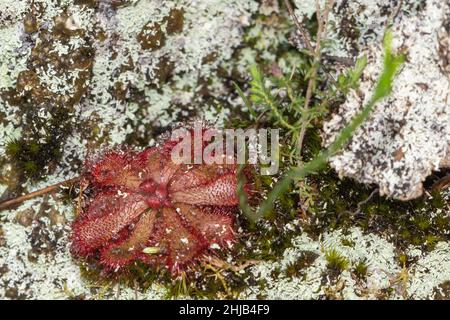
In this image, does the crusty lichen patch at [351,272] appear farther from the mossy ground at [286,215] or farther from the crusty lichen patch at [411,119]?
the crusty lichen patch at [411,119]

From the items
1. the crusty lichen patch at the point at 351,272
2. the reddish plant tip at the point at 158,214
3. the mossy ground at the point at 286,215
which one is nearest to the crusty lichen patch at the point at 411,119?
the mossy ground at the point at 286,215

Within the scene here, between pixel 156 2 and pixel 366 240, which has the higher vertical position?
pixel 156 2

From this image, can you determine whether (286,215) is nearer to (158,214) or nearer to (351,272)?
(351,272)

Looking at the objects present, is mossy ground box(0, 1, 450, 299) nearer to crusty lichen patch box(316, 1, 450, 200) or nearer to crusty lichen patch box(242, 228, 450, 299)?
crusty lichen patch box(242, 228, 450, 299)

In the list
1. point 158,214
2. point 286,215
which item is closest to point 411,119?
point 286,215

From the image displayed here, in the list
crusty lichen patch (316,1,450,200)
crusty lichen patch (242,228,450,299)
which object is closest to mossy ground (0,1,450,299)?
crusty lichen patch (242,228,450,299)

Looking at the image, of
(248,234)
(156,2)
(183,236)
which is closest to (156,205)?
(183,236)

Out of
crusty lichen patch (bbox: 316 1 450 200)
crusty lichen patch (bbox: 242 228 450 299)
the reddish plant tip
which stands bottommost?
crusty lichen patch (bbox: 242 228 450 299)

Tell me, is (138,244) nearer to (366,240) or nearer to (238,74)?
(238,74)
